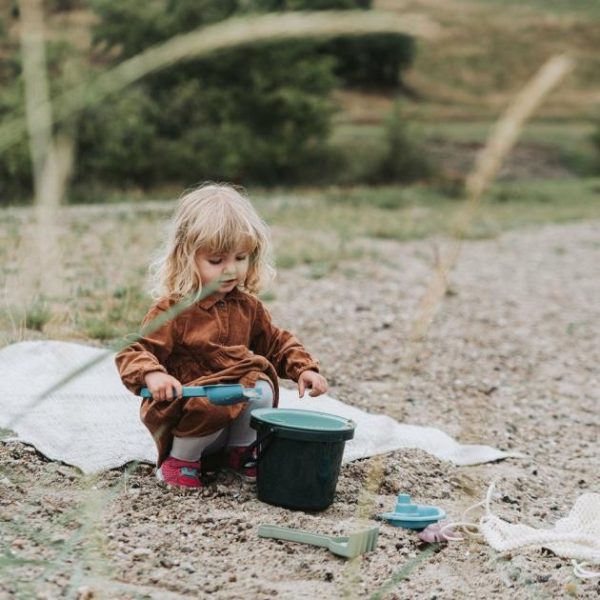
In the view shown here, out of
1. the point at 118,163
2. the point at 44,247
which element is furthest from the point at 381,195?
the point at 44,247

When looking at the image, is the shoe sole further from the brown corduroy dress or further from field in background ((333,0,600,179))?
field in background ((333,0,600,179))

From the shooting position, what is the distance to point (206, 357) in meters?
3.20

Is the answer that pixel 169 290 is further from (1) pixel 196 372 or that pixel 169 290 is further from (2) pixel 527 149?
(2) pixel 527 149

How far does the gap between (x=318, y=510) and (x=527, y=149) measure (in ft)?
72.3

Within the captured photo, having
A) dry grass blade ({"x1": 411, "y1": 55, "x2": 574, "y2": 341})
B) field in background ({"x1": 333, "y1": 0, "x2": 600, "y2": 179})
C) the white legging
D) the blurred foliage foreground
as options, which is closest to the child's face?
the white legging

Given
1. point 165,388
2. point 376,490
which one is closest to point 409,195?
point 376,490

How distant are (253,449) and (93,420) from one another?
0.87 metres

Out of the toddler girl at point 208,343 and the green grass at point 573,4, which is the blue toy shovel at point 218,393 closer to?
the toddler girl at point 208,343

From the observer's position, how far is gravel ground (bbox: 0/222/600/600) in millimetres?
2303

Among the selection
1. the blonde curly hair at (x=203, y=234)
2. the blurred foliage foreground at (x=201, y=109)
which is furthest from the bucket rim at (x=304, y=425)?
the blurred foliage foreground at (x=201, y=109)

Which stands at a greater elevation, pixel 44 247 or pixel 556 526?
pixel 44 247

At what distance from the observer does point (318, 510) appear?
3.05 metres

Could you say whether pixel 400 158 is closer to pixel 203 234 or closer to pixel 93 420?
A: pixel 93 420

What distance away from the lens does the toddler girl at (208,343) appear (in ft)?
10.1
